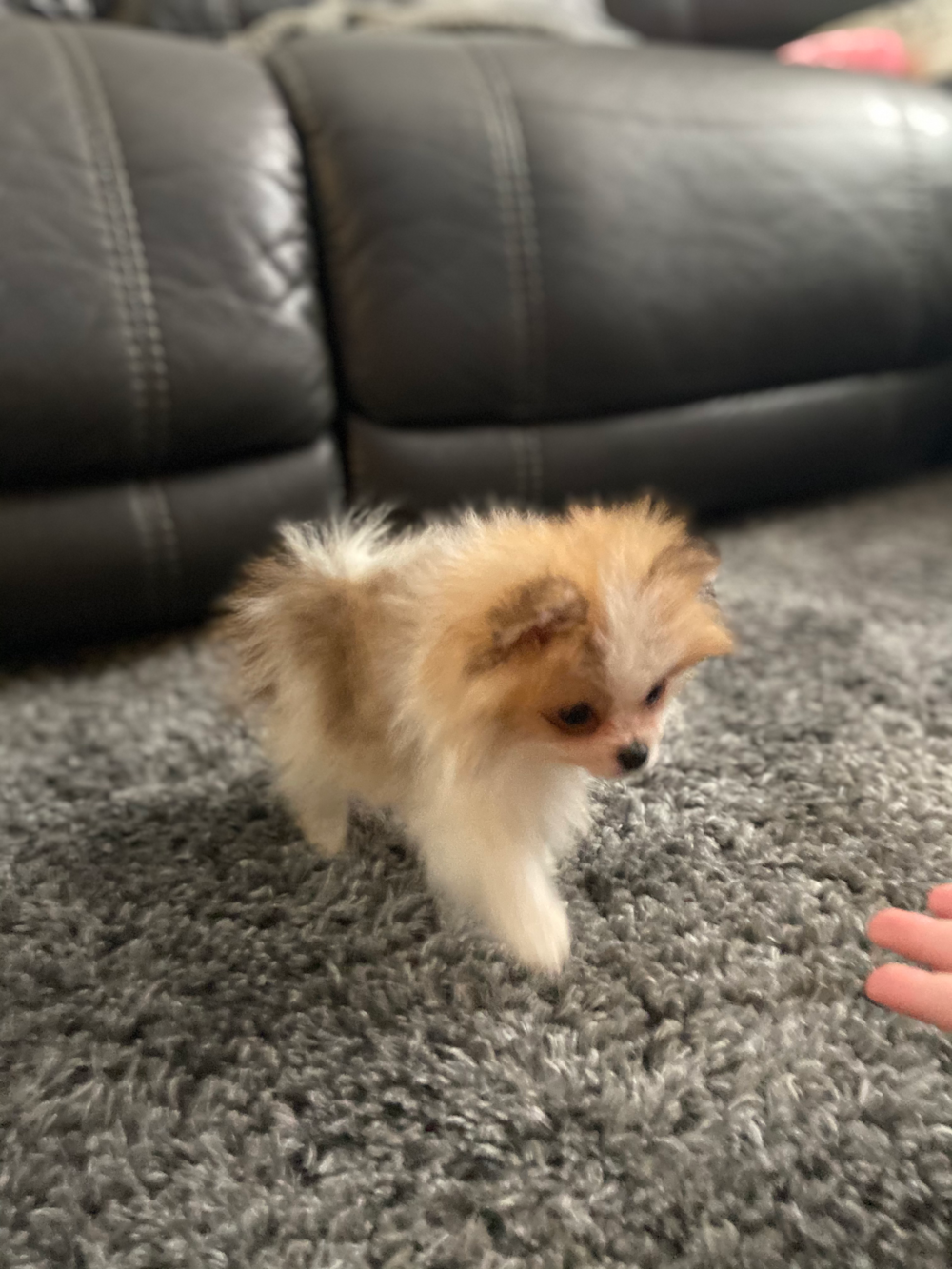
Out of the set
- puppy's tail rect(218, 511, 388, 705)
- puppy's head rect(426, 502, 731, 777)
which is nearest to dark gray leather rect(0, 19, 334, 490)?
puppy's tail rect(218, 511, 388, 705)

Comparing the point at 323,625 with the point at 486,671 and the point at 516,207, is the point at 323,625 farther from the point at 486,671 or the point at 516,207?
the point at 516,207

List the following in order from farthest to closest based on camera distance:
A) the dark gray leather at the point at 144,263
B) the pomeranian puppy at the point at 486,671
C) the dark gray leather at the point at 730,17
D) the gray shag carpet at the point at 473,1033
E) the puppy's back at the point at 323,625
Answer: the dark gray leather at the point at 730,17 → the dark gray leather at the point at 144,263 → the puppy's back at the point at 323,625 → the pomeranian puppy at the point at 486,671 → the gray shag carpet at the point at 473,1033

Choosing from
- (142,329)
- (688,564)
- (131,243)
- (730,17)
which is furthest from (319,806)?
(730,17)

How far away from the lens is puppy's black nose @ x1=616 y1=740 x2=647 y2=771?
0.71 meters

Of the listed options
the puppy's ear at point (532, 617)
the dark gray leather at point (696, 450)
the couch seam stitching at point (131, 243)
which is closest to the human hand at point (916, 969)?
the puppy's ear at point (532, 617)

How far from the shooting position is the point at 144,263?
1222 millimetres

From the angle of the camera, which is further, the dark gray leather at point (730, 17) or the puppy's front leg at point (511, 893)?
the dark gray leather at point (730, 17)

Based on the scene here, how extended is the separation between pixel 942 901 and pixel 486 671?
15.2 inches

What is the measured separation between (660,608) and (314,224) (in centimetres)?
95

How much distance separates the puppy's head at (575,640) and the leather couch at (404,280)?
0.70 m

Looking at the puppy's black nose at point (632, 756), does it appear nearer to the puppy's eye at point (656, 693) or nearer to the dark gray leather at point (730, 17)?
the puppy's eye at point (656, 693)

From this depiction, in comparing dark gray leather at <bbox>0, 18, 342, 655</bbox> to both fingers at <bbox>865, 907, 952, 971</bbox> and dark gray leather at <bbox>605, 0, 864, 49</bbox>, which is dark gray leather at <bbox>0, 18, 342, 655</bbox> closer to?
fingers at <bbox>865, 907, 952, 971</bbox>

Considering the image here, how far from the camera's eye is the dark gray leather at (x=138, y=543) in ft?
4.06

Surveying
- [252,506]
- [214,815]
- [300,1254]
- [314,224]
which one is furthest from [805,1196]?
[314,224]
